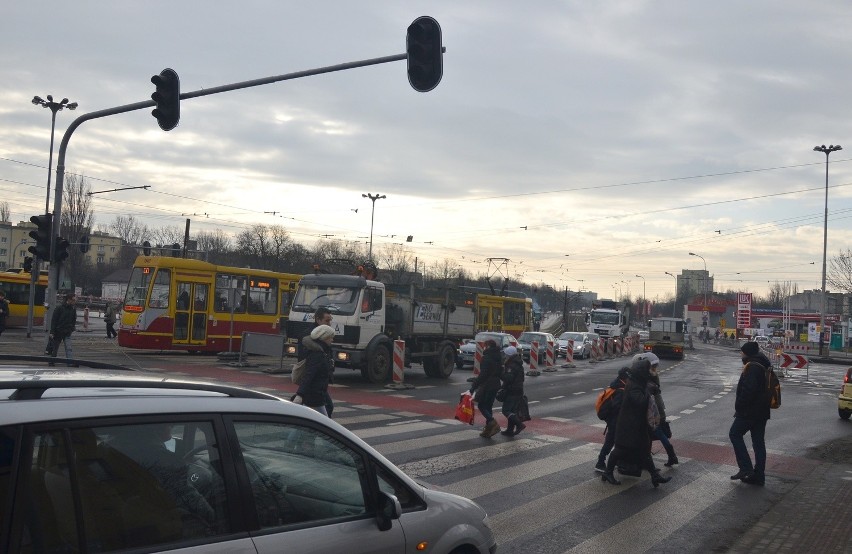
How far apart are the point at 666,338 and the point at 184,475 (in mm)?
49205

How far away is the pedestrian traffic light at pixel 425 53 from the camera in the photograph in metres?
11.6

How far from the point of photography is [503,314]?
43031mm

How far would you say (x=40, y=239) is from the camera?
1691 centimetres

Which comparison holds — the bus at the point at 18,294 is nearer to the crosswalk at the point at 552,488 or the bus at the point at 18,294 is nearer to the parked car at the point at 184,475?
the crosswalk at the point at 552,488

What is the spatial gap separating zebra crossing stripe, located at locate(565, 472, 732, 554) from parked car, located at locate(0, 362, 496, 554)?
11.3 feet

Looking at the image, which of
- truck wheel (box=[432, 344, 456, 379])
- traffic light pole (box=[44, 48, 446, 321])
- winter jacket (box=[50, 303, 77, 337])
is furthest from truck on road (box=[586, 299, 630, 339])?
traffic light pole (box=[44, 48, 446, 321])

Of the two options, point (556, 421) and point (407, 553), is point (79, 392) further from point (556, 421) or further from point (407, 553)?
point (556, 421)

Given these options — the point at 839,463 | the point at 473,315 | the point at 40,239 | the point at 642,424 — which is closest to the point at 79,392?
the point at 642,424

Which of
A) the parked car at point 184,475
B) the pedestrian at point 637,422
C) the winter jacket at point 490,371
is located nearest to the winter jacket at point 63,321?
the winter jacket at point 490,371

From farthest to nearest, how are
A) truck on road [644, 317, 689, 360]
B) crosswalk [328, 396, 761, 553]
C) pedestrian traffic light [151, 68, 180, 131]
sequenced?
truck on road [644, 317, 689, 360] < pedestrian traffic light [151, 68, 180, 131] < crosswalk [328, 396, 761, 553]

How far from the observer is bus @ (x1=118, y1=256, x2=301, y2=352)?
2634cm

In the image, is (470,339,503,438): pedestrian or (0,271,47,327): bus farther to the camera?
(0,271,47,327): bus

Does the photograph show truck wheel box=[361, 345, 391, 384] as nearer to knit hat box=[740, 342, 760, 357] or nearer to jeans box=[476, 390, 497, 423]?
jeans box=[476, 390, 497, 423]

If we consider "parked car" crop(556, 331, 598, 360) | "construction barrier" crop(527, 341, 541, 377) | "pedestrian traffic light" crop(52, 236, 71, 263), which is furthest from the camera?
"parked car" crop(556, 331, 598, 360)
